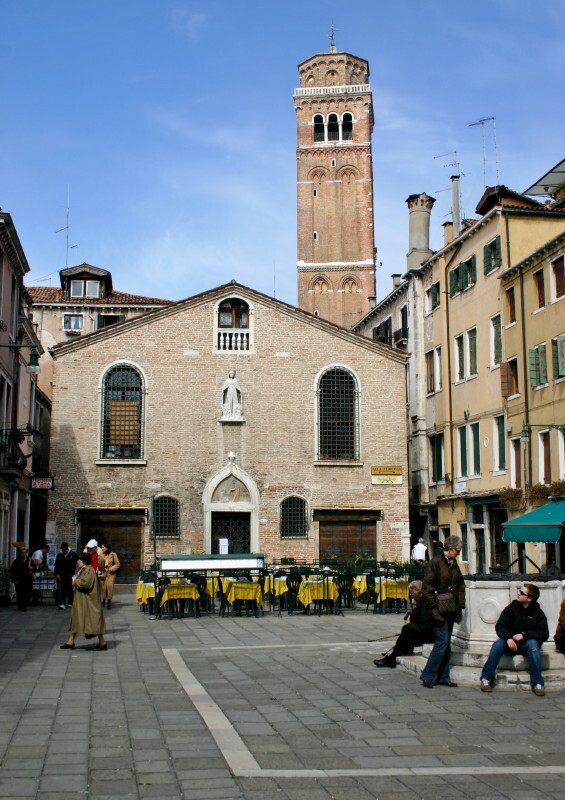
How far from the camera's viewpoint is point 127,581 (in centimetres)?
2928

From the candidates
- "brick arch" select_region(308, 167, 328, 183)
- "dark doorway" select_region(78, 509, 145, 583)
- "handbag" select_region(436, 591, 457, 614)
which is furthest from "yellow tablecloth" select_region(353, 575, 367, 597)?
"brick arch" select_region(308, 167, 328, 183)

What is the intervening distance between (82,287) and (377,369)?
63.2 ft

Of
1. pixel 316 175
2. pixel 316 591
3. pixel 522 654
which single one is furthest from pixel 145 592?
pixel 316 175


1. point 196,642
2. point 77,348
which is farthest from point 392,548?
point 196,642

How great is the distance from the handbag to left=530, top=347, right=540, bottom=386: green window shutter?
1660 centimetres

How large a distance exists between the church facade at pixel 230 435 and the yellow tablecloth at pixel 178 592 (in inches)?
432

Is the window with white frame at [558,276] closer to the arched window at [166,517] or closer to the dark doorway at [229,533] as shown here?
the dark doorway at [229,533]

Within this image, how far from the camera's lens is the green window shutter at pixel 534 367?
25672 millimetres

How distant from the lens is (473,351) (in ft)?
101

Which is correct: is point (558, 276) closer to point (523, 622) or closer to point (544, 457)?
point (544, 457)

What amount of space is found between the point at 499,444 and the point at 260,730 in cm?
2161

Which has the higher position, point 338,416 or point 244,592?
point 338,416

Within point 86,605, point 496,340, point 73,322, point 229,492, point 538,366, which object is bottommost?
point 86,605

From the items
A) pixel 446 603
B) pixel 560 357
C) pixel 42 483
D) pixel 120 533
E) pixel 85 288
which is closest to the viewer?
pixel 446 603
